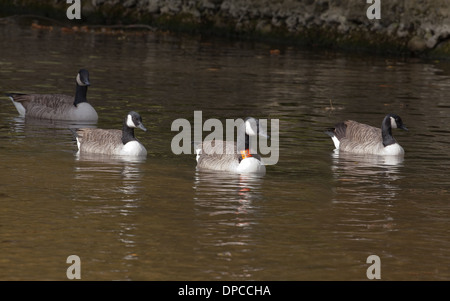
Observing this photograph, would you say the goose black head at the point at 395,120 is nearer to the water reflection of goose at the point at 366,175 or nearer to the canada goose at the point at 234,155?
the water reflection of goose at the point at 366,175

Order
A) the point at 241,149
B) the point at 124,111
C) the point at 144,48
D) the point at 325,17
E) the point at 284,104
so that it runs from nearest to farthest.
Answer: the point at 241,149 < the point at 124,111 < the point at 284,104 < the point at 144,48 < the point at 325,17

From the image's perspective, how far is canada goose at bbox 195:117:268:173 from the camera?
58.3 ft

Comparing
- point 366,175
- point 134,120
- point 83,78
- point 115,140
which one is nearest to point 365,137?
point 366,175

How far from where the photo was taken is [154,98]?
27.2m

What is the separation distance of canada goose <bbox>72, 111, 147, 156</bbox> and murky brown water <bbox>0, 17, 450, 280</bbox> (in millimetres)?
374

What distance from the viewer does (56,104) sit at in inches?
944

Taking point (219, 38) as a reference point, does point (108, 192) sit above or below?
below

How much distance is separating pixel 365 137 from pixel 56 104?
7.44 meters

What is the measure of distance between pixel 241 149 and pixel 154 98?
31.7 ft

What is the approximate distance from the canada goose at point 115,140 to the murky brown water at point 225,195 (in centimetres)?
37

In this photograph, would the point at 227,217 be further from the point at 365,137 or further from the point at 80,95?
the point at 80,95

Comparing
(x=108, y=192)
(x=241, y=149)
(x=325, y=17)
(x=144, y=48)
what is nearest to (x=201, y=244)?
(x=108, y=192)

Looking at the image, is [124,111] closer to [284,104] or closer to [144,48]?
[284,104]
